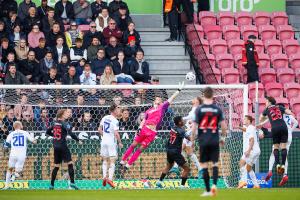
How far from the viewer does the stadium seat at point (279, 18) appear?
35188 millimetres

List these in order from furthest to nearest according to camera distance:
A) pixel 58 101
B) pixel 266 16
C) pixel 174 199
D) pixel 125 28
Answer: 1. pixel 266 16
2. pixel 125 28
3. pixel 58 101
4. pixel 174 199

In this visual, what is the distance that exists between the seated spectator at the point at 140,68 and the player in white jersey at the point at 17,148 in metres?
3.98

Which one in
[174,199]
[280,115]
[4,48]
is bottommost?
[174,199]

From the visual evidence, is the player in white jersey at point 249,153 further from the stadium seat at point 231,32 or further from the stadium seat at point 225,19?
the stadium seat at point 225,19

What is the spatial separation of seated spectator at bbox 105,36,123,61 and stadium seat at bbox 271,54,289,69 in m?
4.87

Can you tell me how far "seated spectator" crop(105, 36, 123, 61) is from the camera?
3175 centimetres

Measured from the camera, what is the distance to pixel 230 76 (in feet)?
108

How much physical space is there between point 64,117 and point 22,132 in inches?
73.2

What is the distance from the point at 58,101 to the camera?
29688mm

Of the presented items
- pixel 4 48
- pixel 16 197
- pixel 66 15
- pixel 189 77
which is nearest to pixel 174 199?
pixel 16 197

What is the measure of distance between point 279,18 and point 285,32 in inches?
21.1

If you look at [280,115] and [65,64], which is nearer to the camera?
[280,115]

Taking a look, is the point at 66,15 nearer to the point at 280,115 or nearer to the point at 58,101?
the point at 58,101

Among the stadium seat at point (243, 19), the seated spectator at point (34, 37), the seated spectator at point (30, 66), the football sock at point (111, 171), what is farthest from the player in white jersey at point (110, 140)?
the stadium seat at point (243, 19)
